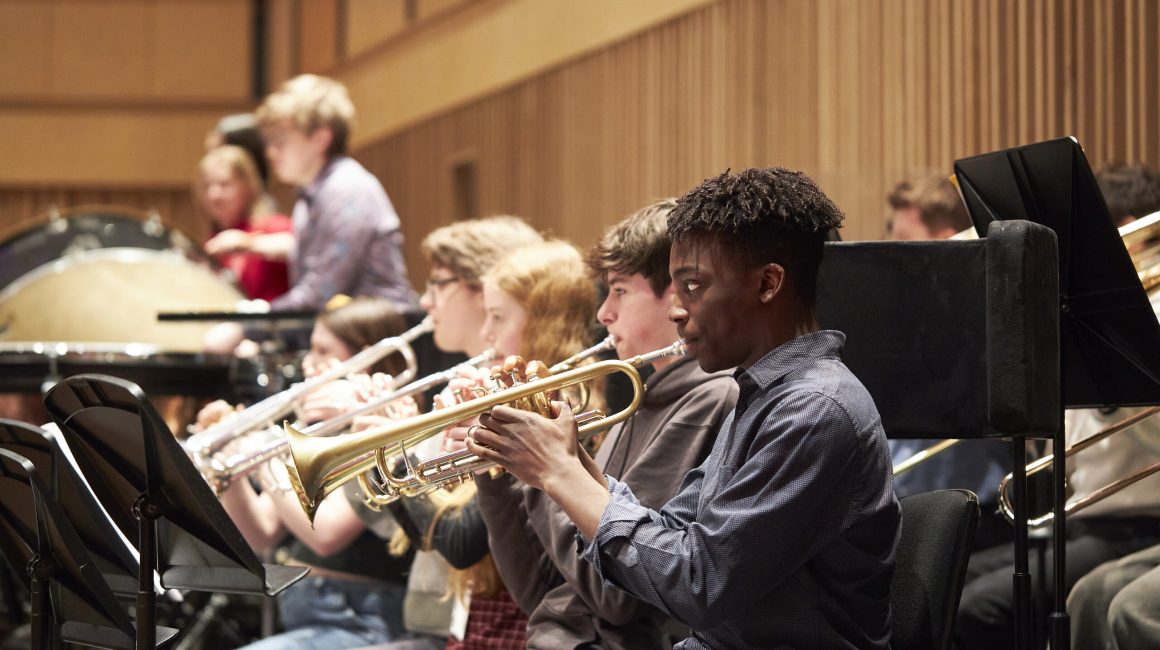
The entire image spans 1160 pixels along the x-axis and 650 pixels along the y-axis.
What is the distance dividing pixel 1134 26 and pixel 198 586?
10.7ft

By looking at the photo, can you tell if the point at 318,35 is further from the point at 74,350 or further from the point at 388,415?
the point at 388,415

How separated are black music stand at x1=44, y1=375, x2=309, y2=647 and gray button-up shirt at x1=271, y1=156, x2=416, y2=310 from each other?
2482mm

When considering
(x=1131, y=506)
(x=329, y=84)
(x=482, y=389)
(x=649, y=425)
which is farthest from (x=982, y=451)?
(x=329, y=84)

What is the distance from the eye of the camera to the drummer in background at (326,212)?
16.4 feet

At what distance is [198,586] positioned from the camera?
2420mm

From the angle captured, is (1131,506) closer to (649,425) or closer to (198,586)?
(649,425)

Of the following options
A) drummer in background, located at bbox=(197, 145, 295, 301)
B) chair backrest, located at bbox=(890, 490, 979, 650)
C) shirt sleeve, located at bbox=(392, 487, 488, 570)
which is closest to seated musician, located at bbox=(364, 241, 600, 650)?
shirt sleeve, located at bbox=(392, 487, 488, 570)

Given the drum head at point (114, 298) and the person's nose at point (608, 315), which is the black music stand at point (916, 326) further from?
the drum head at point (114, 298)

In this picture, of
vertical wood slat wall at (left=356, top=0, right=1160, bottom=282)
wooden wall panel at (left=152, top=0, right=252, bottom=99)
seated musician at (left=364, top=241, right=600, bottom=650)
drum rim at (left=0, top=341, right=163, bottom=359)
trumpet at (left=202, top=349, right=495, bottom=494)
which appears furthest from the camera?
wooden wall panel at (left=152, top=0, right=252, bottom=99)

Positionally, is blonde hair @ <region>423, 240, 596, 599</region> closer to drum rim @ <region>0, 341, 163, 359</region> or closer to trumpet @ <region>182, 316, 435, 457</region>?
trumpet @ <region>182, 316, 435, 457</region>

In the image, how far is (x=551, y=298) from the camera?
307 centimetres

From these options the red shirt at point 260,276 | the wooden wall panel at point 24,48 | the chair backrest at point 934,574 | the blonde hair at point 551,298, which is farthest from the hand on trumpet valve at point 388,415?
the wooden wall panel at point 24,48

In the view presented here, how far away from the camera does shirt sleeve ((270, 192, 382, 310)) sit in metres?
4.97

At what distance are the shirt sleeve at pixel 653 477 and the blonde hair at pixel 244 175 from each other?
13.3 ft
